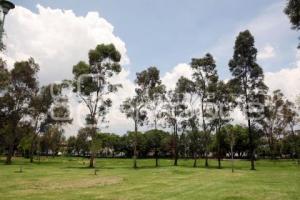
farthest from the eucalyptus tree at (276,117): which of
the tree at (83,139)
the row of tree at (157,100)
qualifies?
the tree at (83,139)

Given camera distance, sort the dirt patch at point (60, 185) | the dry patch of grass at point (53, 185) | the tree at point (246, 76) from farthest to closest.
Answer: the tree at point (246, 76) → the dirt patch at point (60, 185) → the dry patch of grass at point (53, 185)

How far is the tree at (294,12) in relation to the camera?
70.8 ft

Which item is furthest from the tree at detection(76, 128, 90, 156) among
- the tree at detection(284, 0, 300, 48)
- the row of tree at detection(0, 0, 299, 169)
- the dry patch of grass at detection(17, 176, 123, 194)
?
the tree at detection(284, 0, 300, 48)

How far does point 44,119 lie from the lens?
66.7 metres

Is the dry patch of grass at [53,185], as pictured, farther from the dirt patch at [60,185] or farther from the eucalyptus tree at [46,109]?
the eucalyptus tree at [46,109]

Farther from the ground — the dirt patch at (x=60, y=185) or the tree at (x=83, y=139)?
the tree at (x=83, y=139)

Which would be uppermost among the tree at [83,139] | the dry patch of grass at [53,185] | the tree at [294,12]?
the tree at [294,12]

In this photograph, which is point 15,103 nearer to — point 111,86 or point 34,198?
point 111,86

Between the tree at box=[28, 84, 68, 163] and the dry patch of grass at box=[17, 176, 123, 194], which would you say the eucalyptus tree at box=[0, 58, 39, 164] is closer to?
the tree at box=[28, 84, 68, 163]

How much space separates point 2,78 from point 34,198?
20.4m

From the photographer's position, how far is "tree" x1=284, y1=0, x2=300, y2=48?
21.6m

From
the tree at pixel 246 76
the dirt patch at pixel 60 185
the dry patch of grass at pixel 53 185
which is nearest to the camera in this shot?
the dry patch of grass at pixel 53 185

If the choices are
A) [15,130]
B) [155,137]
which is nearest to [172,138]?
[155,137]

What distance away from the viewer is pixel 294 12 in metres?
21.8
